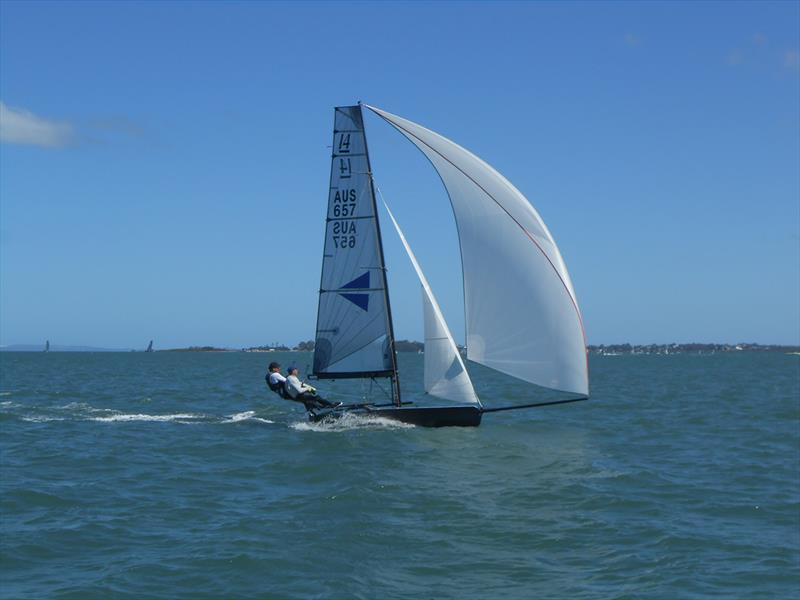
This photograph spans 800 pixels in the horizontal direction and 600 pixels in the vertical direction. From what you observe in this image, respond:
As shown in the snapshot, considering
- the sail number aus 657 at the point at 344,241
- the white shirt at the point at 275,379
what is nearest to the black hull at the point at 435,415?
the white shirt at the point at 275,379

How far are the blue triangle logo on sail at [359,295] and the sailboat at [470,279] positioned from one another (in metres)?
0.02

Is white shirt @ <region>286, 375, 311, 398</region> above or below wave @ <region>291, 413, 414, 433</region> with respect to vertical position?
above

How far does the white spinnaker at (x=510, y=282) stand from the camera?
1847 centimetres

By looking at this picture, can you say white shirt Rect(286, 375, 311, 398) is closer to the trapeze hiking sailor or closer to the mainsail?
the trapeze hiking sailor

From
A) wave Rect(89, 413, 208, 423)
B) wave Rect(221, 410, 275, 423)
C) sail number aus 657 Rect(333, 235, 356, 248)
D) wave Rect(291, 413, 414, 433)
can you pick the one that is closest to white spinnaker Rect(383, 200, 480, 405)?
wave Rect(291, 413, 414, 433)

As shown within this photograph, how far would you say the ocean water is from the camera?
948 centimetres

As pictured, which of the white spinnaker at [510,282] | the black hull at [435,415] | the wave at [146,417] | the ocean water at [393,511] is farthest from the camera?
the wave at [146,417]

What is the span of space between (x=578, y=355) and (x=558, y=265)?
1.92 metres

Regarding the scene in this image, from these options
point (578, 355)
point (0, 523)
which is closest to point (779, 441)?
point (578, 355)

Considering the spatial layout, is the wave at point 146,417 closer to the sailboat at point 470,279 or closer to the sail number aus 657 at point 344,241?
the sailboat at point 470,279

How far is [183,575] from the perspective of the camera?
31.0ft

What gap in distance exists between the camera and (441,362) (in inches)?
784

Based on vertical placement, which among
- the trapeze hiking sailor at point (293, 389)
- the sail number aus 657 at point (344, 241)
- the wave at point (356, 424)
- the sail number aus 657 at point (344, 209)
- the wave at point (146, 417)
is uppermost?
the sail number aus 657 at point (344, 209)

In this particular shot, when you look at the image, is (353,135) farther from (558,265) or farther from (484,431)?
(484,431)
